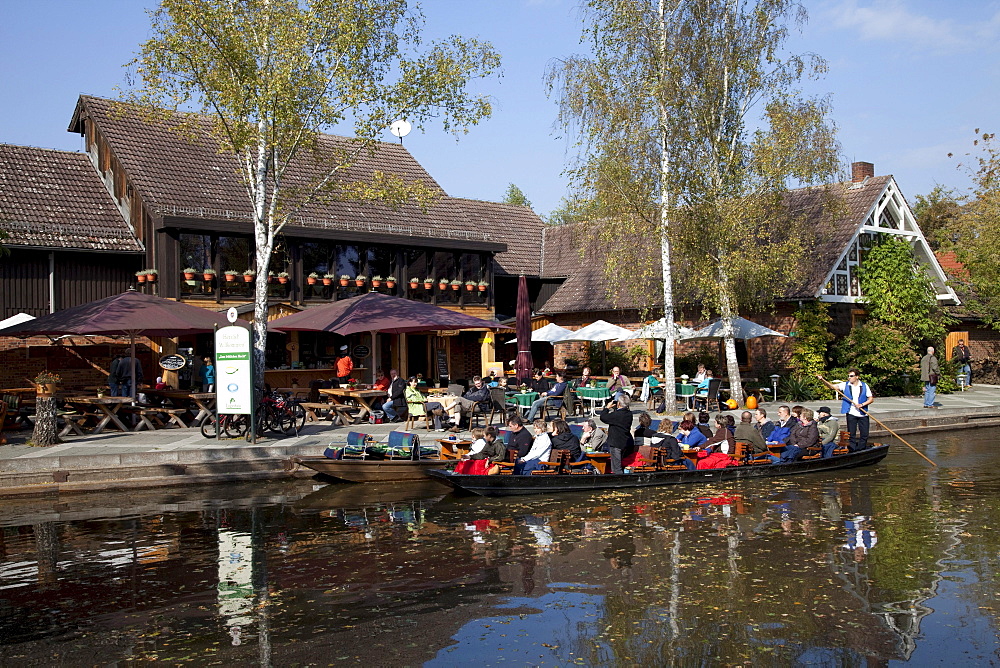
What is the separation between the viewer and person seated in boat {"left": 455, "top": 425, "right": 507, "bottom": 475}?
14797 millimetres

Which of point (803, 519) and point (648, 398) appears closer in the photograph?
point (803, 519)

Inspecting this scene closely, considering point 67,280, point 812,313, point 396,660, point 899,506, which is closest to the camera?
point 396,660

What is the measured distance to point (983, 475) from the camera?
16.4 meters

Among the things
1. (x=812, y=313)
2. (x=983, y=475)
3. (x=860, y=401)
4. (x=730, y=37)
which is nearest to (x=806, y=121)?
(x=730, y=37)

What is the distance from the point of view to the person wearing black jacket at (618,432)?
48.7 ft

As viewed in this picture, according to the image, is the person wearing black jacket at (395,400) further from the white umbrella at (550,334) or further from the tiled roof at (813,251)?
the white umbrella at (550,334)

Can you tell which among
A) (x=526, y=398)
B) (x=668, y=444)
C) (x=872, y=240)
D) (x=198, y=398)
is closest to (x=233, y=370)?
(x=198, y=398)

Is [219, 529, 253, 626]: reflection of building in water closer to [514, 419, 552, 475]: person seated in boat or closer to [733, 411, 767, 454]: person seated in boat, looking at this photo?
[514, 419, 552, 475]: person seated in boat

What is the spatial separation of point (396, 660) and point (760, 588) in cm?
379

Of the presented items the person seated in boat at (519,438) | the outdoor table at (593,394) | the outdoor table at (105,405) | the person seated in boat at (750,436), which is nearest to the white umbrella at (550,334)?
the outdoor table at (593,394)

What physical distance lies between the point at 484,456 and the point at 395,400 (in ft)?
18.5

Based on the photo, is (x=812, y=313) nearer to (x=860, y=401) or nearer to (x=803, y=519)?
(x=860, y=401)

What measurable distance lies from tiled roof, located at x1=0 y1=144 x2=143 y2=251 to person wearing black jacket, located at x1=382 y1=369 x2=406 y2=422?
11.0m

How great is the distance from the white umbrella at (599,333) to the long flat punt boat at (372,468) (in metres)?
13.2
